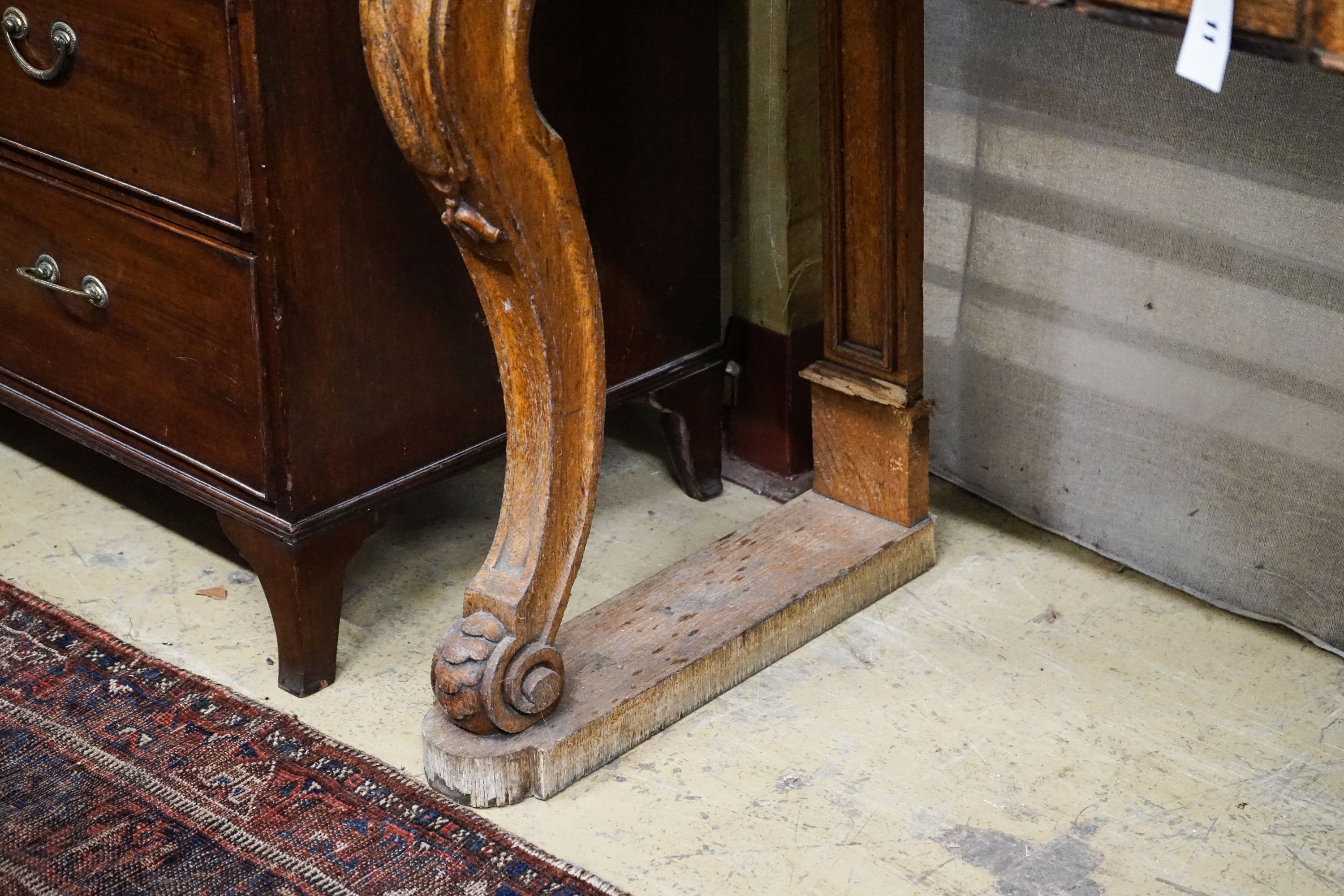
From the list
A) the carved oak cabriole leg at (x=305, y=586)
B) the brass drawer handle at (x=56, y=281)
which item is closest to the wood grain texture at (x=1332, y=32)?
the carved oak cabriole leg at (x=305, y=586)

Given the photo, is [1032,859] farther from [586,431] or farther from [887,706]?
[586,431]

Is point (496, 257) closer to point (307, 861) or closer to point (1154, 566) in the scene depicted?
point (307, 861)

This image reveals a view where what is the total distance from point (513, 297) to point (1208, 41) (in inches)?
24.0

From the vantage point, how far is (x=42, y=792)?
1.48 meters

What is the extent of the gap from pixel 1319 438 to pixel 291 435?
3.18 feet

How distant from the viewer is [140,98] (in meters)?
1.49

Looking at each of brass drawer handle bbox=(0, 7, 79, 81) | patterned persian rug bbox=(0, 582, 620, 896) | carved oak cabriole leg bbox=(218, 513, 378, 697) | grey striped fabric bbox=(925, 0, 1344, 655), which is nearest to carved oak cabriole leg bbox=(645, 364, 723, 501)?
grey striped fabric bbox=(925, 0, 1344, 655)

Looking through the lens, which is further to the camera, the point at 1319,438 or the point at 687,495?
the point at 687,495

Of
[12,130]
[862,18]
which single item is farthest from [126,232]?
[862,18]

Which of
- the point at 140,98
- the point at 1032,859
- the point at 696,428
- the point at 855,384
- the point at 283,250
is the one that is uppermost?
the point at 140,98

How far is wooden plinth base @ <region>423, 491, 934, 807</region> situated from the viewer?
146 centimetres

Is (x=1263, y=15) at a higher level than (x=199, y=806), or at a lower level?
higher

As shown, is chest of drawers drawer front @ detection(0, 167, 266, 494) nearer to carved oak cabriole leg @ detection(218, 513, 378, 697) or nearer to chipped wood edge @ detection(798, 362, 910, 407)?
carved oak cabriole leg @ detection(218, 513, 378, 697)

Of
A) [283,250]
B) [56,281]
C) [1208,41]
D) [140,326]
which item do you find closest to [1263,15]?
[1208,41]
